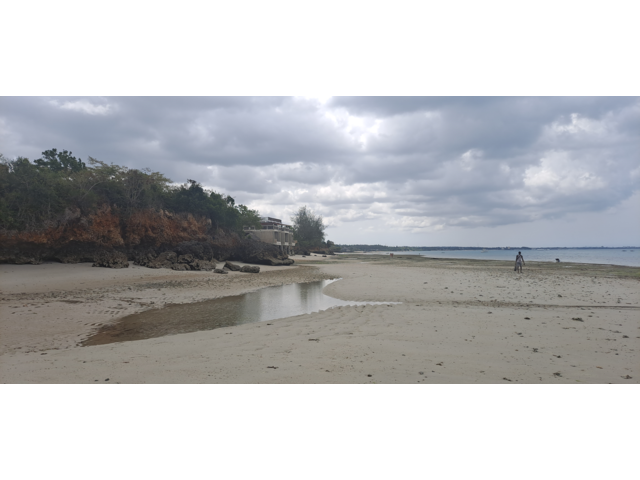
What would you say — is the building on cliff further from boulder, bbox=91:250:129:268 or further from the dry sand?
the dry sand

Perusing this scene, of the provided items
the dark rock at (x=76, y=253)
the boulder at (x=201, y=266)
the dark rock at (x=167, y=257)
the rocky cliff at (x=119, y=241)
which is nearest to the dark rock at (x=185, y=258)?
the rocky cliff at (x=119, y=241)

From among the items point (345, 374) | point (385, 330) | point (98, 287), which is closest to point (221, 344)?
point (345, 374)

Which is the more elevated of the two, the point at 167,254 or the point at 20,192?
the point at 20,192

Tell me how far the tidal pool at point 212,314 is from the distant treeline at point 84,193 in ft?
59.7

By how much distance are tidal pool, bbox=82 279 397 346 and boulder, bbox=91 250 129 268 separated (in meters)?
13.9

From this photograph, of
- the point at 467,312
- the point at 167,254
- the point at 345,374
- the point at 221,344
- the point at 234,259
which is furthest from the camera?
the point at 234,259

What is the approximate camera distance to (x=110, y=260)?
77.7 ft

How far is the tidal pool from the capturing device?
349 inches

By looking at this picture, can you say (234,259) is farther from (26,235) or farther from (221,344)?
(221,344)

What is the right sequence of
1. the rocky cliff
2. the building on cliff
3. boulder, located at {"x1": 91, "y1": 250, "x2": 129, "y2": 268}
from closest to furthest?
the rocky cliff, boulder, located at {"x1": 91, "y1": 250, "x2": 129, "y2": 268}, the building on cliff

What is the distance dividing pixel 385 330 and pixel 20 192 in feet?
91.0

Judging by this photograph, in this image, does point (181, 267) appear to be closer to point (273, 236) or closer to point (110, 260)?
point (110, 260)

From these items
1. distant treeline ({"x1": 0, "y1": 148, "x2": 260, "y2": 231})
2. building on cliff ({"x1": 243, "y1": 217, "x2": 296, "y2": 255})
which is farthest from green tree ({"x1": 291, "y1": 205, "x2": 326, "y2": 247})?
distant treeline ({"x1": 0, "y1": 148, "x2": 260, "y2": 231})

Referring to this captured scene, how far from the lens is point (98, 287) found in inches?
668
